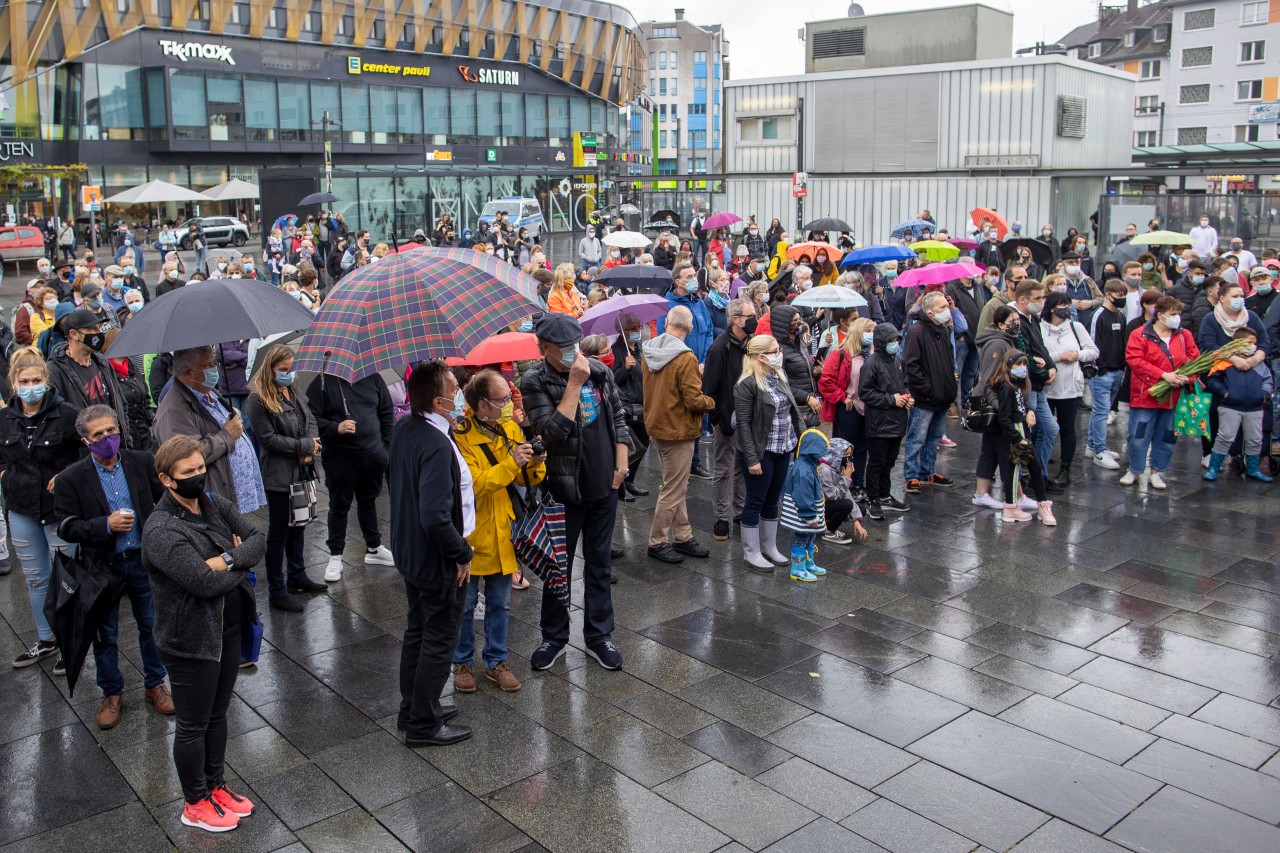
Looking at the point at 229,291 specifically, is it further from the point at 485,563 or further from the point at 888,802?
the point at 888,802

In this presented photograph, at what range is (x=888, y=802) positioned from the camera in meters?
4.82

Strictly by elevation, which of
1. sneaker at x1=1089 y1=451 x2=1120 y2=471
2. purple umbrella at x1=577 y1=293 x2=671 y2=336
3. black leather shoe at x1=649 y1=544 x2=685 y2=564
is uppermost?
purple umbrella at x1=577 y1=293 x2=671 y2=336

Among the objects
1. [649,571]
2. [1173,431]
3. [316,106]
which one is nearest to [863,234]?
[1173,431]

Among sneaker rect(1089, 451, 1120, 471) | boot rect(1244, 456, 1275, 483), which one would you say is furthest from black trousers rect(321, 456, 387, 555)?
boot rect(1244, 456, 1275, 483)

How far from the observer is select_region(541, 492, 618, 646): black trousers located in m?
6.20

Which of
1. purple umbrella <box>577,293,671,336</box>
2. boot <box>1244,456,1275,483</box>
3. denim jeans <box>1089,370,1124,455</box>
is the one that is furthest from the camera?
denim jeans <box>1089,370,1124,455</box>

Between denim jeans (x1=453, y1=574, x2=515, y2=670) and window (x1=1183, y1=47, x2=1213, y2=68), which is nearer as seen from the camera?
denim jeans (x1=453, y1=574, x2=515, y2=670)

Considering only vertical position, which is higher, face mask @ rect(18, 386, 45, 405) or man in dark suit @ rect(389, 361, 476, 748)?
face mask @ rect(18, 386, 45, 405)

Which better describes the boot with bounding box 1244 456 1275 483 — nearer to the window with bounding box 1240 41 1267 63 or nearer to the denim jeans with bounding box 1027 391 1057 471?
the denim jeans with bounding box 1027 391 1057 471

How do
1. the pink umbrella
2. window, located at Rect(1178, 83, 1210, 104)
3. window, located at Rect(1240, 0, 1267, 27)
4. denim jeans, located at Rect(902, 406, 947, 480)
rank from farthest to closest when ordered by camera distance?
window, located at Rect(1178, 83, 1210, 104)
window, located at Rect(1240, 0, 1267, 27)
the pink umbrella
denim jeans, located at Rect(902, 406, 947, 480)

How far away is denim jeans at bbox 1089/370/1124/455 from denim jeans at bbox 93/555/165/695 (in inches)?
340

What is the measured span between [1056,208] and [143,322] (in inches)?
973

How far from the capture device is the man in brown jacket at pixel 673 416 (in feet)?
25.6

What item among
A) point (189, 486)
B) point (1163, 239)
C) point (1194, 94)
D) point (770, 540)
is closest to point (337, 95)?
point (1163, 239)
